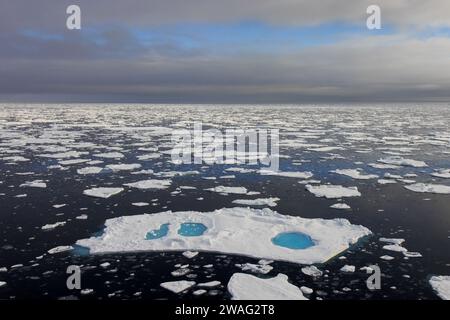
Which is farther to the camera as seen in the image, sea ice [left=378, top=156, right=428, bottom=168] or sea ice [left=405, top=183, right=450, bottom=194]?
sea ice [left=378, top=156, right=428, bottom=168]

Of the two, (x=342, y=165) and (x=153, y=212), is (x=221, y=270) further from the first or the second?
(x=342, y=165)

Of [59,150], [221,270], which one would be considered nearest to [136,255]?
[221,270]

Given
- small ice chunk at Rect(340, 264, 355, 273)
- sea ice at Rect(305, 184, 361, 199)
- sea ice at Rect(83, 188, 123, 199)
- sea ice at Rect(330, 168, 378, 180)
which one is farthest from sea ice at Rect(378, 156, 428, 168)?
sea ice at Rect(83, 188, 123, 199)

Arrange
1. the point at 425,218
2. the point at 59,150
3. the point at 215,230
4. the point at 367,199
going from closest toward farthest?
the point at 215,230 < the point at 425,218 < the point at 367,199 < the point at 59,150

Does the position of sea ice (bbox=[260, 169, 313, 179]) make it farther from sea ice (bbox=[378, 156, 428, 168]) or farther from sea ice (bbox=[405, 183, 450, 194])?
sea ice (bbox=[378, 156, 428, 168])

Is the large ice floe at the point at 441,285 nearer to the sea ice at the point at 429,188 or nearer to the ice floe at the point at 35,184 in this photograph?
the sea ice at the point at 429,188

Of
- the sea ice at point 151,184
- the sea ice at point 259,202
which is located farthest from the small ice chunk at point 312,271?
the sea ice at point 151,184
